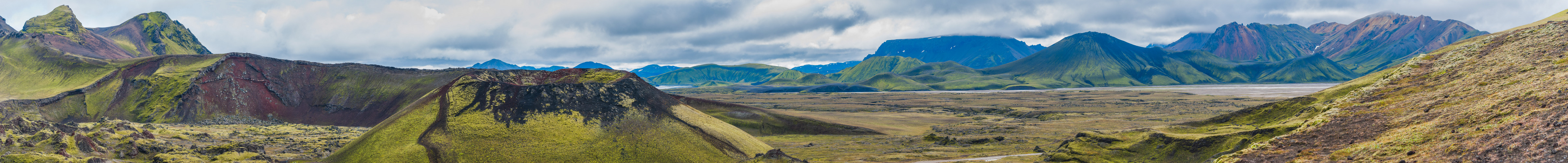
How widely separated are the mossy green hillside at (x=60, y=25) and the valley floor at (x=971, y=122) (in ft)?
458

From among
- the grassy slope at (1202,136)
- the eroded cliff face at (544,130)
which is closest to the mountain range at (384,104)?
the eroded cliff face at (544,130)

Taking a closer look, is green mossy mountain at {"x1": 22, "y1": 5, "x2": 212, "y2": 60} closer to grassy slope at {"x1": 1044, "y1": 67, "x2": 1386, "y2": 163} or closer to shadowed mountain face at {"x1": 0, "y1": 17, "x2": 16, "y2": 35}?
shadowed mountain face at {"x1": 0, "y1": 17, "x2": 16, "y2": 35}

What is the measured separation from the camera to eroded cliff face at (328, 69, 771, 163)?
111 ft

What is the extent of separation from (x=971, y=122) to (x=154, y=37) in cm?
17990

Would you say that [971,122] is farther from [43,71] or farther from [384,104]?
[43,71]

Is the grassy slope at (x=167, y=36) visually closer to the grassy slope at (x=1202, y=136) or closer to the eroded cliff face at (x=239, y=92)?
the eroded cliff face at (x=239, y=92)

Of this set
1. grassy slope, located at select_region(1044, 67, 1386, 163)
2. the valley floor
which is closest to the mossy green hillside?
the valley floor

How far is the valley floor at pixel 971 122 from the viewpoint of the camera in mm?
49125

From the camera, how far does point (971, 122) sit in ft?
305

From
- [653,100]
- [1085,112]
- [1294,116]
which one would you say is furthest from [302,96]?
[1085,112]

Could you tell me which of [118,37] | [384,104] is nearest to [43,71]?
[384,104]

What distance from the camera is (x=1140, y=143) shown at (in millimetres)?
36406

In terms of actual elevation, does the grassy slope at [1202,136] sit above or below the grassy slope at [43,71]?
below

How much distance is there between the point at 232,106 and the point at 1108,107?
14015 cm
